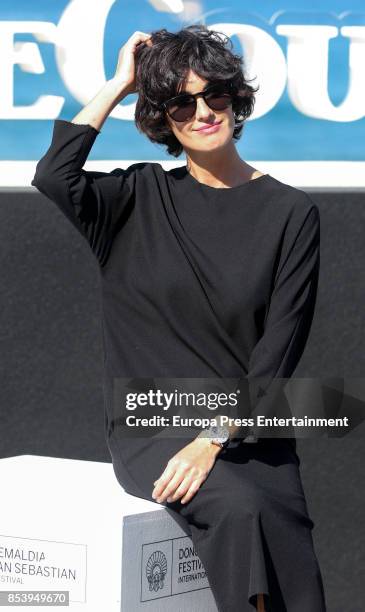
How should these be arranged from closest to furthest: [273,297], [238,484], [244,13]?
[238,484] < [273,297] < [244,13]

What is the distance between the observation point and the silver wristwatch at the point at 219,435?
9.59 ft

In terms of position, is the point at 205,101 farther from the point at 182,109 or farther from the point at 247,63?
the point at 247,63

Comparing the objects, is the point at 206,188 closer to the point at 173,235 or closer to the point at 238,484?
the point at 173,235

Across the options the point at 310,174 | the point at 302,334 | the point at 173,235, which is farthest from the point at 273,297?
the point at 310,174

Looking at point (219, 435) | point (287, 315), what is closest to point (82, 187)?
point (287, 315)

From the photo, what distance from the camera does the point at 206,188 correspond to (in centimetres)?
319

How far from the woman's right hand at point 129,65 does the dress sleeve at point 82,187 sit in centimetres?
16

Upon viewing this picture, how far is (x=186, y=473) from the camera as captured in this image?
2887 mm

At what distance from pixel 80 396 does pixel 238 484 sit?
176 cm

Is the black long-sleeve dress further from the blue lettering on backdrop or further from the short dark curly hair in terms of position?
the blue lettering on backdrop

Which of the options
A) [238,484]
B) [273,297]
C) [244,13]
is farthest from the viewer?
[244,13]

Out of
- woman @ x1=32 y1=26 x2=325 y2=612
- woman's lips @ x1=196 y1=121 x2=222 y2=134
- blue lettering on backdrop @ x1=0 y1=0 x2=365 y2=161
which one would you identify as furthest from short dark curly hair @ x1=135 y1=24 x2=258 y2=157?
blue lettering on backdrop @ x1=0 y1=0 x2=365 y2=161

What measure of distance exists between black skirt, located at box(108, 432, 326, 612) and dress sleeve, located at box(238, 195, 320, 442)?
4.8 inches

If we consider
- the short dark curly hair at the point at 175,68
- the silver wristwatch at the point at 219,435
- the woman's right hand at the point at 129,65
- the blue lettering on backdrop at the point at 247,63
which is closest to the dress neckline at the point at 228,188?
the short dark curly hair at the point at 175,68
